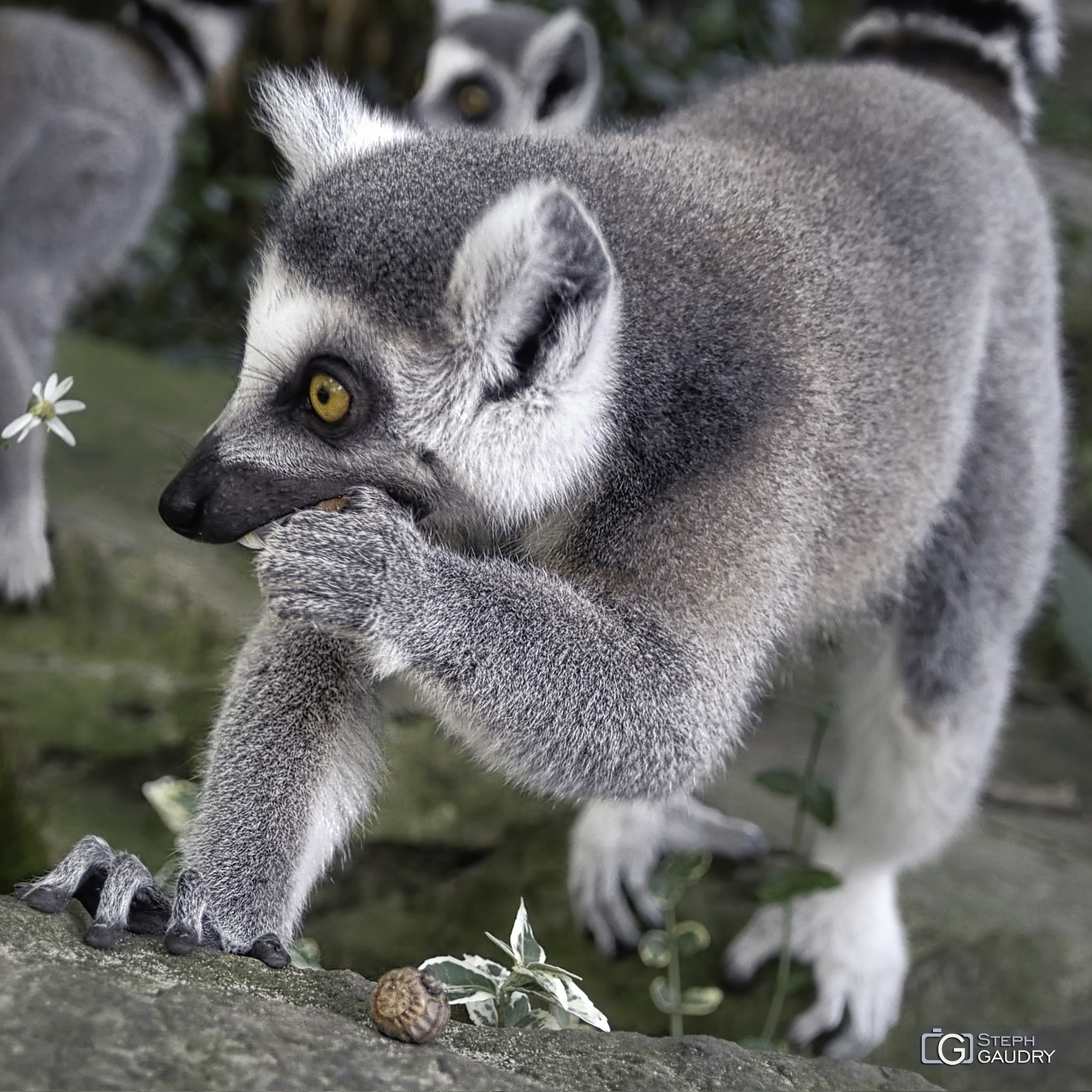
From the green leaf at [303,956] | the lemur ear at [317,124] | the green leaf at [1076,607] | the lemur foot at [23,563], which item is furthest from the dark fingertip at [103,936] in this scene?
the green leaf at [1076,607]

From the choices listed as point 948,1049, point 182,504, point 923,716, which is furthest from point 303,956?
point 948,1049

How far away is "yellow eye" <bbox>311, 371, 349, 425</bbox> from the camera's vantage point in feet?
8.34

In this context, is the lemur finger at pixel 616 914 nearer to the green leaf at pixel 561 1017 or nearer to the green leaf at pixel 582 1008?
the green leaf at pixel 561 1017

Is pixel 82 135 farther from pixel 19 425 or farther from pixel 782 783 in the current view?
pixel 782 783

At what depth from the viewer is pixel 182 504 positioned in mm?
2512

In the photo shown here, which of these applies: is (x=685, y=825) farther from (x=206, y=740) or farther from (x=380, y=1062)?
(x=380, y=1062)

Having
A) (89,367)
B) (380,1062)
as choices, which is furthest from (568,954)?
(89,367)

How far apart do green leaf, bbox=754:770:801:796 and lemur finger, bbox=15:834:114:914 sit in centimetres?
212

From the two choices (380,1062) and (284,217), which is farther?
(284,217)

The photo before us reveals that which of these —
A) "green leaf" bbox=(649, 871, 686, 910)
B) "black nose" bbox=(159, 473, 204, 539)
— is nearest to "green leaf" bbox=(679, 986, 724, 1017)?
"green leaf" bbox=(649, 871, 686, 910)

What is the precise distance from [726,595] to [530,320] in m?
0.68

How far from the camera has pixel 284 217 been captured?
9.23ft

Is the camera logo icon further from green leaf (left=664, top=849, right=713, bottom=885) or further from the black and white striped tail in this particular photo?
the black and white striped tail

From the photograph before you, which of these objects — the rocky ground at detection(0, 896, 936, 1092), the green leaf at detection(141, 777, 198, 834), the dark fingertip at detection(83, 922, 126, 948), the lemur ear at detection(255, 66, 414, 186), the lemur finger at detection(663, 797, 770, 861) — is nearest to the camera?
the rocky ground at detection(0, 896, 936, 1092)
